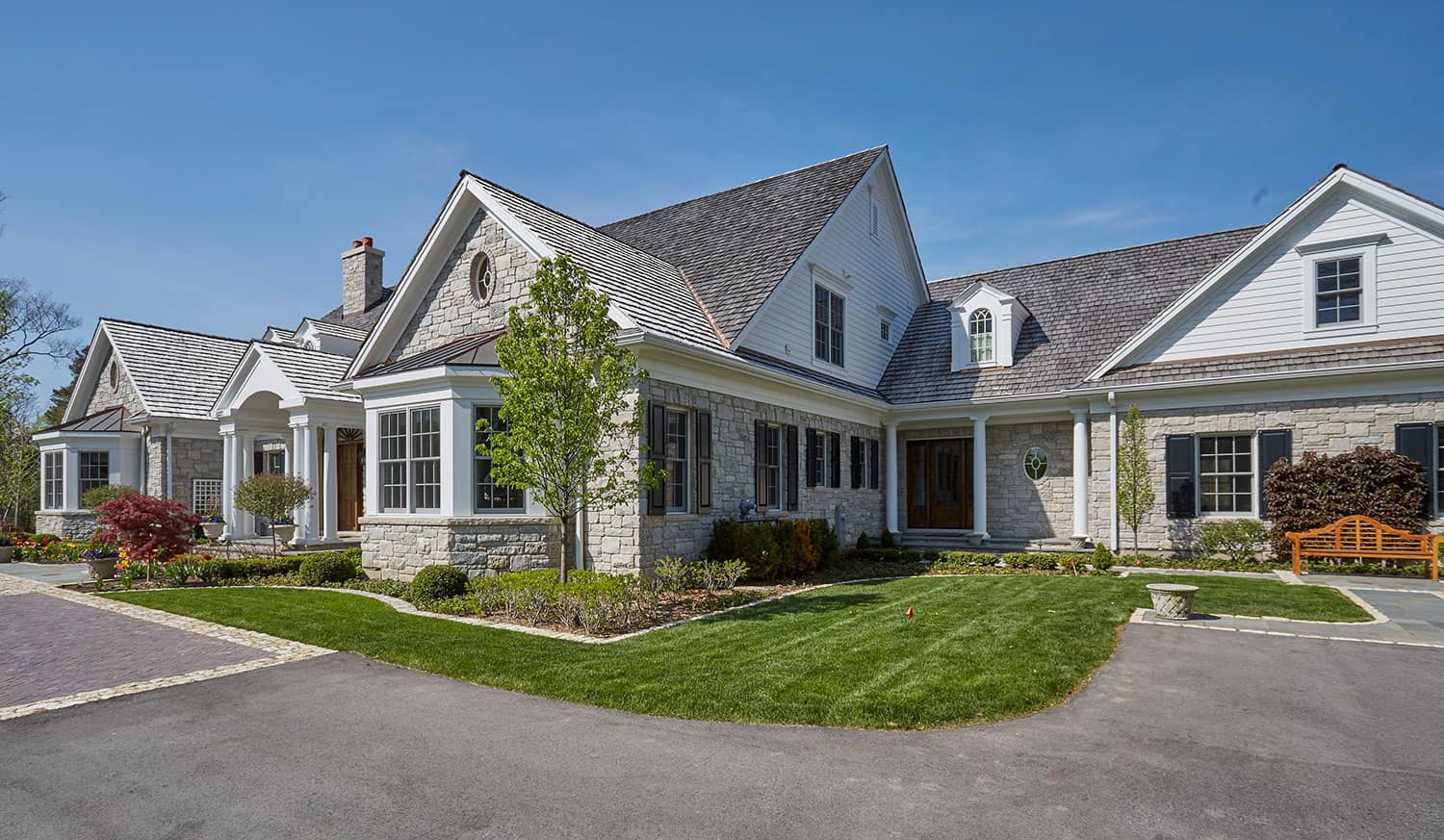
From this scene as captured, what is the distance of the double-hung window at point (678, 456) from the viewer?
13.3 m

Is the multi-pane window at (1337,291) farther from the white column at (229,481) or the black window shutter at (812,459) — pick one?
the white column at (229,481)

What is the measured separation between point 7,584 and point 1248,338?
24590 mm

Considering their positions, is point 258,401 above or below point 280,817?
above

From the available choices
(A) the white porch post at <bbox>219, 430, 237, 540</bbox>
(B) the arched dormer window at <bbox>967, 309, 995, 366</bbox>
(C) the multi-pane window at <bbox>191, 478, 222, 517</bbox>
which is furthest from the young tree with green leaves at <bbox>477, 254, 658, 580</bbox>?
(C) the multi-pane window at <bbox>191, 478, 222, 517</bbox>

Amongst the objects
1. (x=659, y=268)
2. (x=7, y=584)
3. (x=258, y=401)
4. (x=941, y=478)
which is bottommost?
(x=7, y=584)

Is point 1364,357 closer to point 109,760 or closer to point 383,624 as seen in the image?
point 383,624

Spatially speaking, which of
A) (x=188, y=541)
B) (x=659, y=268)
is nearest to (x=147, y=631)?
(x=188, y=541)

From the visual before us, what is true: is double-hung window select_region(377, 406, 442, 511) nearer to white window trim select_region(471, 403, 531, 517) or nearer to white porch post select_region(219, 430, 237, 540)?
white window trim select_region(471, 403, 531, 517)

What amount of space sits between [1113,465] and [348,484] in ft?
64.8

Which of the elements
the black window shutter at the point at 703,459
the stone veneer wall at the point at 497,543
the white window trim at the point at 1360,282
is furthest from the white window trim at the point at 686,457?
the white window trim at the point at 1360,282

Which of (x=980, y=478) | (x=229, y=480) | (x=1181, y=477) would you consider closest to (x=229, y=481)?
(x=229, y=480)

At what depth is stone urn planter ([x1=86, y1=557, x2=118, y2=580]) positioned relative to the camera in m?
14.8

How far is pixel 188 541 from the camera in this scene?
16.2 meters

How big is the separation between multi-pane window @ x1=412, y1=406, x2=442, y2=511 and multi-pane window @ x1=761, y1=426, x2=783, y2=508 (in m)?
5.92
